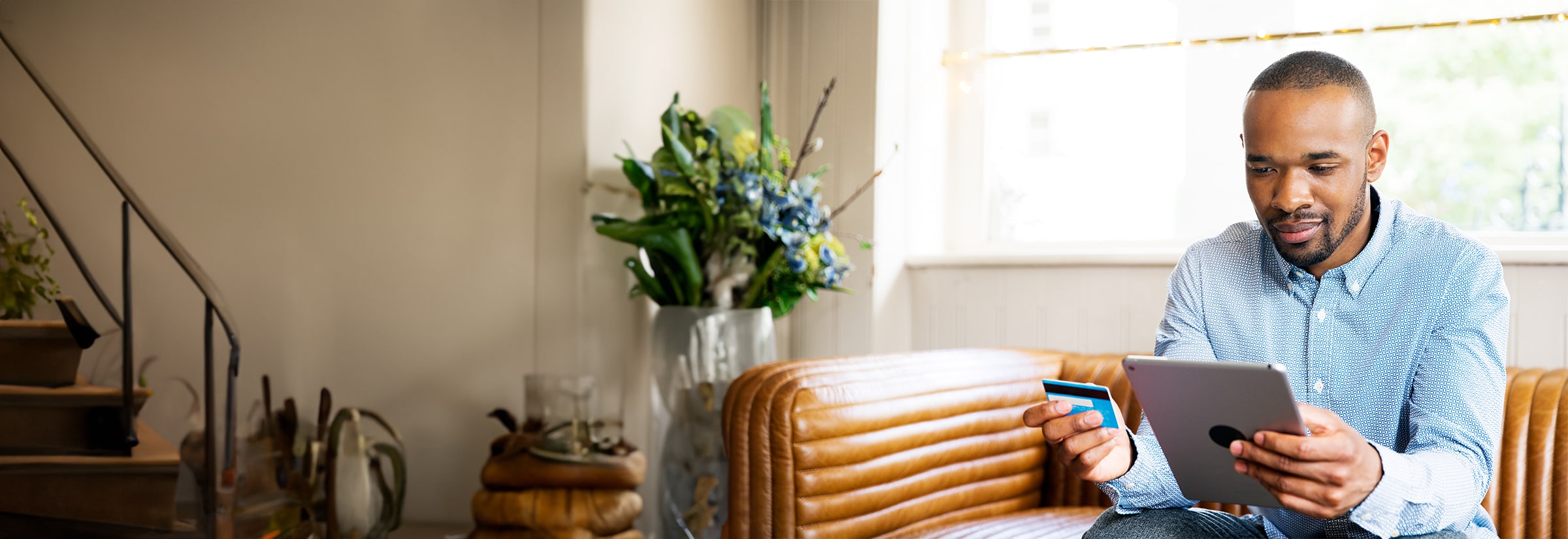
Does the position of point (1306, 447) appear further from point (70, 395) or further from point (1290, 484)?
point (70, 395)

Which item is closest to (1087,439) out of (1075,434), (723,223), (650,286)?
(1075,434)

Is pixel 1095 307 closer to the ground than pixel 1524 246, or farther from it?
closer to the ground

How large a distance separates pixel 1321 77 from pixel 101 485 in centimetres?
173

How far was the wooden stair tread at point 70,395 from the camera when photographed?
4.74 ft

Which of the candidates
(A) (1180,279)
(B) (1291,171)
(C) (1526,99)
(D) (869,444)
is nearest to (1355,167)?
(B) (1291,171)

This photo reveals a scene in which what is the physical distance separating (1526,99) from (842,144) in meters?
1.59

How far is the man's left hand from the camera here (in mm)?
922

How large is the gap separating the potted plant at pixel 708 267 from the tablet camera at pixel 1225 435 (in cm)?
124

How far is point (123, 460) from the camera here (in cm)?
157

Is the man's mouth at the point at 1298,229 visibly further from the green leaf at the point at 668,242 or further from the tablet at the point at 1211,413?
the green leaf at the point at 668,242

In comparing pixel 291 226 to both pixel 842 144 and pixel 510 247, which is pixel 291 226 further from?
pixel 842 144

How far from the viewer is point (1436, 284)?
44.9 inches

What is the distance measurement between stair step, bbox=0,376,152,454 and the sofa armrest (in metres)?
0.94

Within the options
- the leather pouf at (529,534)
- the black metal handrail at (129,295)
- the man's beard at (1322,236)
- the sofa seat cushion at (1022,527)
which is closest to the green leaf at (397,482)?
the leather pouf at (529,534)
